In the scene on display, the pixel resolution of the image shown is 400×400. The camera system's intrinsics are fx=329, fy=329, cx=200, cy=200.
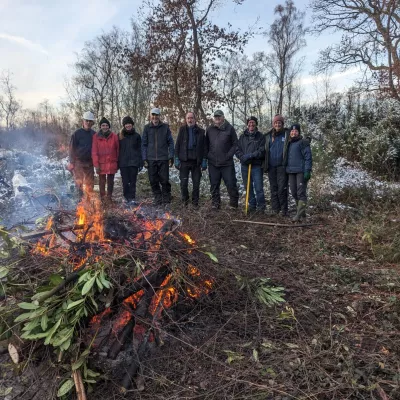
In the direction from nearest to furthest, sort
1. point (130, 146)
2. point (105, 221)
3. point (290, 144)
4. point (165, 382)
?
1. point (165, 382)
2. point (105, 221)
3. point (290, 144)
4. point (130, 146)

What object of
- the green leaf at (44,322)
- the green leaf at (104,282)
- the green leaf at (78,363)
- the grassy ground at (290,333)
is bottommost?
the grassy ground at (290,333)

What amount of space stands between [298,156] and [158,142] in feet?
9.15

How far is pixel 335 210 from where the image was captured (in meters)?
6.95

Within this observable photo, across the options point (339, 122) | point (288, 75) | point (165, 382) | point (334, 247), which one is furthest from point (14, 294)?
point (288, 75)

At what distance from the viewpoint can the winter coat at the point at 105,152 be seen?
6.65 m

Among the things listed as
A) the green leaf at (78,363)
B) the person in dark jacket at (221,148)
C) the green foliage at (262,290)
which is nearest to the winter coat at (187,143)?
the person in dark jacket at (221,148)

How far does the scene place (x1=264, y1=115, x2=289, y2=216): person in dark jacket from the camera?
255 inches

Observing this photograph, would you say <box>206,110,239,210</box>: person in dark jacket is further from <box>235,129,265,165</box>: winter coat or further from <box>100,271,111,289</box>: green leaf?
<box>100,271,111,289</box>: green leaf

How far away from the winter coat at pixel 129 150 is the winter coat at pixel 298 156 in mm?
3046

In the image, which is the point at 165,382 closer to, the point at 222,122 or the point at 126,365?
the point at 126,365

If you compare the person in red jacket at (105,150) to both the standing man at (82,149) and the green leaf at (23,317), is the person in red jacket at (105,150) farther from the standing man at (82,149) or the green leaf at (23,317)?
the green leaf at (23,317)

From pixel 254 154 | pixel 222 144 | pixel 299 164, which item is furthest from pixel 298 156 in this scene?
pixel 222 144

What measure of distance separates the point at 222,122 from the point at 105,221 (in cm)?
403

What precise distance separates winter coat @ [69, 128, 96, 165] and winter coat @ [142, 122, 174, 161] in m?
1.14
